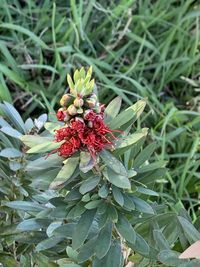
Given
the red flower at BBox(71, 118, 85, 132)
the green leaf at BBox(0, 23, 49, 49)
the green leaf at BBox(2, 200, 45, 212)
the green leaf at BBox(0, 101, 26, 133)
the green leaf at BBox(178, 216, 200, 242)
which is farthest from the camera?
the green leaf at BBox(0, 23, 49, 49)

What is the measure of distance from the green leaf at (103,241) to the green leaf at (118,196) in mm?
69

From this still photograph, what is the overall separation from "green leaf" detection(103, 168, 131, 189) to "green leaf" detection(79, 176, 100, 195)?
2cm

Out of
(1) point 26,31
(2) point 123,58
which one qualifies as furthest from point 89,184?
(2) point 123,58

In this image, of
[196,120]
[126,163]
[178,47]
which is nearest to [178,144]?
[196,120]

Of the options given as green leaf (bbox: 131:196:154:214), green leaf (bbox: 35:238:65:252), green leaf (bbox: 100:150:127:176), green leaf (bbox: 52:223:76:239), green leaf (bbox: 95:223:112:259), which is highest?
green leaf (bbox: 100:150:127:176)

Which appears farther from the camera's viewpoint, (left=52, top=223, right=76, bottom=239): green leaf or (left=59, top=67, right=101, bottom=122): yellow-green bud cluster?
(left=52, top=223, right=76, bottom=239): green leaf

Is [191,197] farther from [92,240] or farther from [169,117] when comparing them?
[92,240]

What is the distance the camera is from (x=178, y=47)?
1.98m

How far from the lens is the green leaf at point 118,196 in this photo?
2.70 feet

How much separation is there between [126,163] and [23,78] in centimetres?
100

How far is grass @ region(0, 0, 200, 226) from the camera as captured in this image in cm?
179

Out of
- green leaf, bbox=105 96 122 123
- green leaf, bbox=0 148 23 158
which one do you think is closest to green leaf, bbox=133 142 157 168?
green leaf, bbox=105 96 122 123

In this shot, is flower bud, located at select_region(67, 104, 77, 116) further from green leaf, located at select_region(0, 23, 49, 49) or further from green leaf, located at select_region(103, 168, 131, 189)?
green leaf, located at select_region(0, 23, 49, 49)

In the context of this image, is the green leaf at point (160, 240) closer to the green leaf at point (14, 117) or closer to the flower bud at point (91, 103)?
the flower bud at point (91, 103)
